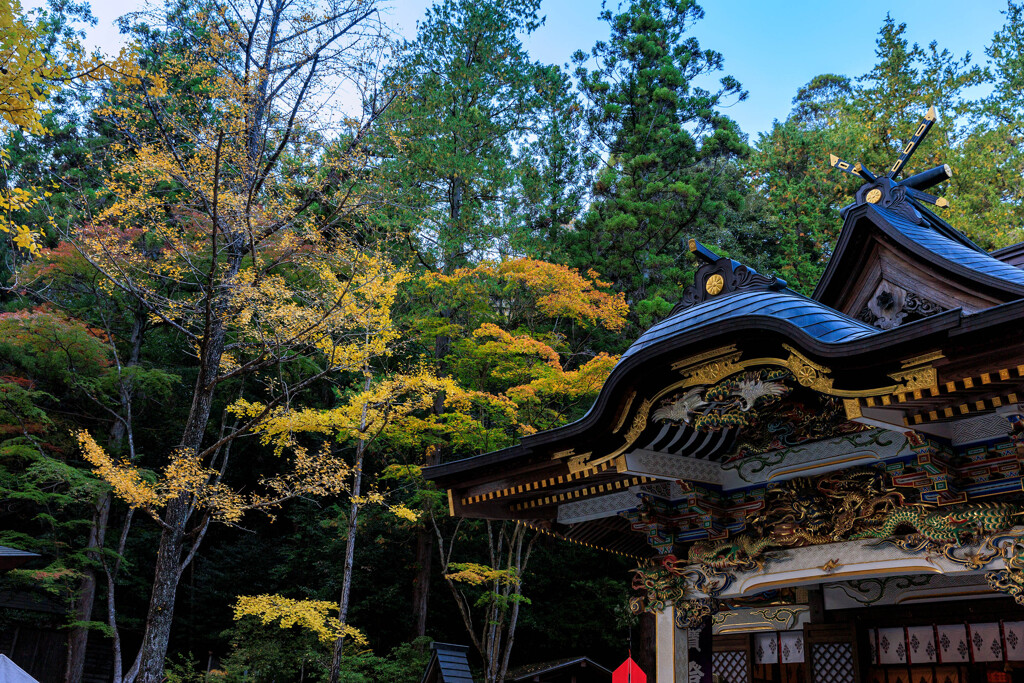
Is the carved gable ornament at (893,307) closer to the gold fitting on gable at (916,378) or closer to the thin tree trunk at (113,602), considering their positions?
the gold fitting on gable at (916,378)

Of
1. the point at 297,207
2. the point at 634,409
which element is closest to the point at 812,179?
the point at 297,207

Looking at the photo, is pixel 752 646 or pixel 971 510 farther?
pixel 752 646

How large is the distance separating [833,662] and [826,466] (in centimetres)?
286

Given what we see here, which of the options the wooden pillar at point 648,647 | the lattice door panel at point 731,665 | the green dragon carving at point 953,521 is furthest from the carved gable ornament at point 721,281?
the wooden pillar at point 648,647

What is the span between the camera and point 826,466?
5.67 meters

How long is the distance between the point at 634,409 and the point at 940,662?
3.91m

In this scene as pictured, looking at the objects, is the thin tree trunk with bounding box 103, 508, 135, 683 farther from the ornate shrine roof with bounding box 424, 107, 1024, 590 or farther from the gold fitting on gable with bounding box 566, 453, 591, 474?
the gold fitting on gable with bounding box 566, 453, 591, 474

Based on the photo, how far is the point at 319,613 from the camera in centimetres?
1157

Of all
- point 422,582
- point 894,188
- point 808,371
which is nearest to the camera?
point 808,371

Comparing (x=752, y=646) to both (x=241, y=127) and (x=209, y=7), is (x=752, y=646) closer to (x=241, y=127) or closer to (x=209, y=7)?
(x=241, y=127)

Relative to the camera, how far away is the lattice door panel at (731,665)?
329 inches

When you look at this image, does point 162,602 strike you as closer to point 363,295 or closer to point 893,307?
point 363,295

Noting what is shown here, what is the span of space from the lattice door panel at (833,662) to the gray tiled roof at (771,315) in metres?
3.85

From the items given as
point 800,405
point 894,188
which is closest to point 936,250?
point 894,188
